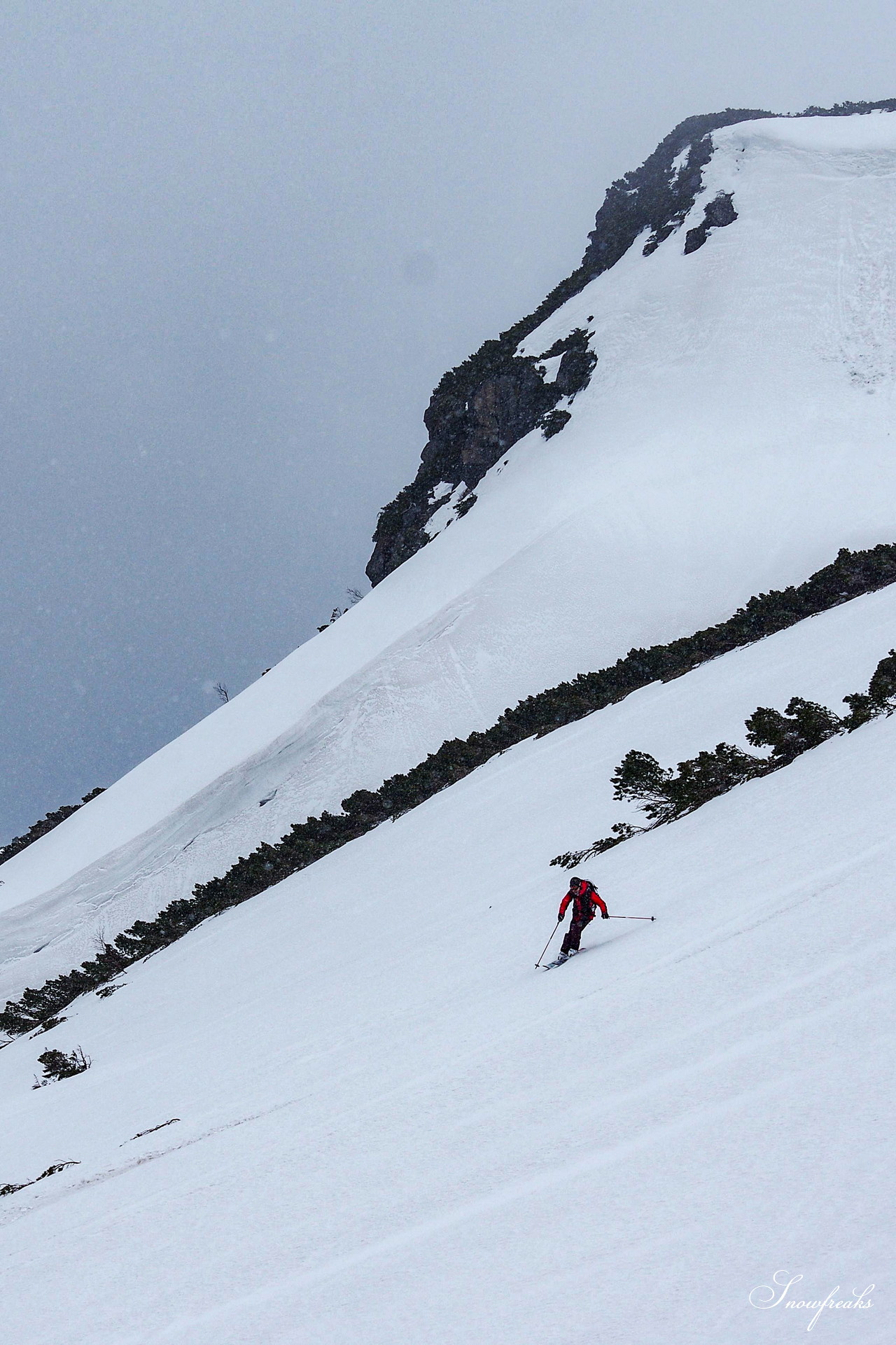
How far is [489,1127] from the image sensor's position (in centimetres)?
391

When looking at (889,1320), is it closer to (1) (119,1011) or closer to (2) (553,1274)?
(2) (553,1274)

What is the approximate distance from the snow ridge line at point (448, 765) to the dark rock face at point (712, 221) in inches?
1225

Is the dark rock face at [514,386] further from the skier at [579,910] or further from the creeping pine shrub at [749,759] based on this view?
the skier at [579,910]

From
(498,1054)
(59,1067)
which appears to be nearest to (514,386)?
(59,1067)

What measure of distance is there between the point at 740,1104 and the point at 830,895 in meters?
2.15

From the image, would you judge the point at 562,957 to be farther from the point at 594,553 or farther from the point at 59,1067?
the point at 594,553

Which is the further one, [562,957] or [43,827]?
[43,827]

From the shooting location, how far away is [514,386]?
45.3 metres

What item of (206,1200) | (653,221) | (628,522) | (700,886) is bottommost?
(700,886)

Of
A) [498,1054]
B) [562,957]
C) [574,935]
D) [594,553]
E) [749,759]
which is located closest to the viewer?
[498,1054]

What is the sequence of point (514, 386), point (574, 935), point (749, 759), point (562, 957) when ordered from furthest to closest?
point (514, 386) → point (749, 759) → point (574, 935) → point (562, 957)

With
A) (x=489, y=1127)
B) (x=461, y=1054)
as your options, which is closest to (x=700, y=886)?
(x=461, y=1054)

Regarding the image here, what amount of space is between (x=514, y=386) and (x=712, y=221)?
14.5 m

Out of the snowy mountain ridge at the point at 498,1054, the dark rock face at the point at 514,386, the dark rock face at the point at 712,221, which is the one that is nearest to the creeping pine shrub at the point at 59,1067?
the snowy mountain ridge at the point at 498,1054
